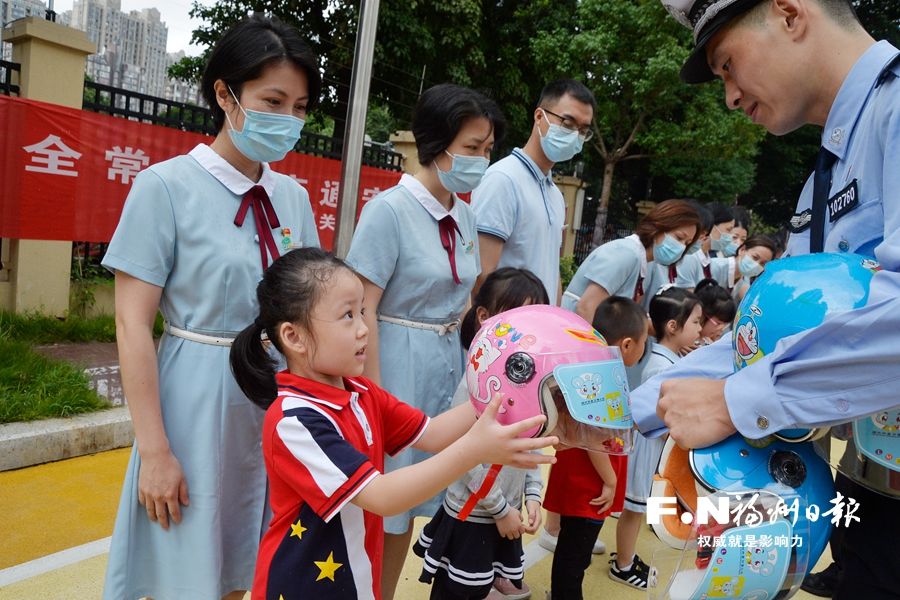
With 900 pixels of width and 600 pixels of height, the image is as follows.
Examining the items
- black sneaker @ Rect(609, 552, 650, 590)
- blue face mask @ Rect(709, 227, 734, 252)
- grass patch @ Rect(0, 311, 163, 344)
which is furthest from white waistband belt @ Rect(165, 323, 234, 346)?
blue face mask @ Rect(709, 227, 734, 252)

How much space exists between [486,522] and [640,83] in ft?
47.1

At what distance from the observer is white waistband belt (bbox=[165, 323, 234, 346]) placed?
187 cm

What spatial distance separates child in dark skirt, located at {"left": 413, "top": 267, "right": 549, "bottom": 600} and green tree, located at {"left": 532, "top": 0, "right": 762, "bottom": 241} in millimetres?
12924

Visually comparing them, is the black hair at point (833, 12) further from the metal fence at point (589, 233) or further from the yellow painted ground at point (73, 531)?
the metal fence at point (589, 233)

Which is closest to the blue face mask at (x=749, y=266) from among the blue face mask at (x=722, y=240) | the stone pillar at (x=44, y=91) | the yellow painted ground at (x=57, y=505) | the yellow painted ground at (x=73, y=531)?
the blue face mask at (x=722, y=240)

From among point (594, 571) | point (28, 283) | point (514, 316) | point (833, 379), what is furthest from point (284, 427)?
point (28, 283)

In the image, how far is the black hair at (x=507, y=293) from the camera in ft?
8.02

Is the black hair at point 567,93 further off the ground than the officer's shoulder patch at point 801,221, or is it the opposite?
the black hair at point 567,93

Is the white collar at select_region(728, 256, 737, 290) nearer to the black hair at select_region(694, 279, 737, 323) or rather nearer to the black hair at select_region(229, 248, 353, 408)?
the black hair at select_region(694, 279, 737, 323)

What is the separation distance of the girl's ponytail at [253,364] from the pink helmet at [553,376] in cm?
→ 52

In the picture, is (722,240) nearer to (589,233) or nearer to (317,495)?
(317,495)

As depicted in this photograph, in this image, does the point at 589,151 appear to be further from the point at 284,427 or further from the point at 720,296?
the point at 284,427

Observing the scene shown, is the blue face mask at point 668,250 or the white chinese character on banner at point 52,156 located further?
the white chinese character on banner at point 52,156

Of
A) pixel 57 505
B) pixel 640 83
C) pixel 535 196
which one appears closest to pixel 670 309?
pixel 535 196
